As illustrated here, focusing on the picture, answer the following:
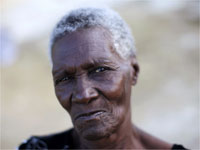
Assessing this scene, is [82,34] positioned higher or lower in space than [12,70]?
higher

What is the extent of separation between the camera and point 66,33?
9.15 ft

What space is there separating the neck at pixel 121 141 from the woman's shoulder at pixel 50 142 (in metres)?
0.18

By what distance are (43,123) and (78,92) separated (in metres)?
5.89

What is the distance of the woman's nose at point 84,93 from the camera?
2.52 m

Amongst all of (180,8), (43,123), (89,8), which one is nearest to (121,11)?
(180,8)

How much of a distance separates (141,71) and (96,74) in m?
7.17

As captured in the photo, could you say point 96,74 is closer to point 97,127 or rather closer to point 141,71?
point 97,127

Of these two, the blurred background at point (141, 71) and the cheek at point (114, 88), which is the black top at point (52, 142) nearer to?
the cheek at point (114, 88)

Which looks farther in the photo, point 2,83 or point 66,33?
point 2,83

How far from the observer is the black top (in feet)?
10.1

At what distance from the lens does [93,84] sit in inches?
103

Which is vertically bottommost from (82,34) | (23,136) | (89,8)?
(23,136)

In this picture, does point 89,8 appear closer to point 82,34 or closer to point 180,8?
point 82,34

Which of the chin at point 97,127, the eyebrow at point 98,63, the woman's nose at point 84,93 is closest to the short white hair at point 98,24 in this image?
the eyebrow at point 98,63
